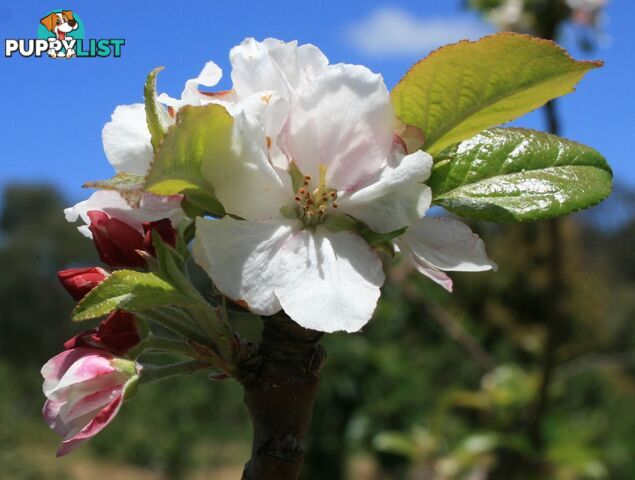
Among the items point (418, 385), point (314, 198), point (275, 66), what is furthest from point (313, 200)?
point (418, 385)

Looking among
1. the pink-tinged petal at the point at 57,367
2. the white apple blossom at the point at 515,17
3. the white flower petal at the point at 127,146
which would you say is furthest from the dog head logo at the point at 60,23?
the white apple blossom at the point at 515,17

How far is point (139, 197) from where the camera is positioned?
675mm

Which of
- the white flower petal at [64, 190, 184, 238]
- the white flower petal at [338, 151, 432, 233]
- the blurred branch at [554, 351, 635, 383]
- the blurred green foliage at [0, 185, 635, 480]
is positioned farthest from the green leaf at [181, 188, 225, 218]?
the blurred branch at [554, 351, 635, 383]

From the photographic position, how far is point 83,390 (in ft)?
2.11

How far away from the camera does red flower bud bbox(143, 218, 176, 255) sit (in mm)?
673

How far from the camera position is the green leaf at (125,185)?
2.10ft

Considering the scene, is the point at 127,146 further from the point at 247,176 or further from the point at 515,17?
the point at 515,17

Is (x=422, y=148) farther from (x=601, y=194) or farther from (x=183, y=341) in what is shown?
(x=183, y=341)

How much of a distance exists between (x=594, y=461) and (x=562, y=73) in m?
2.89

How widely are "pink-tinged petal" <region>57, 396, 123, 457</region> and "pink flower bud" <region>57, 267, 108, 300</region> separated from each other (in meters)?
0.10

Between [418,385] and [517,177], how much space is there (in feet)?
20.5

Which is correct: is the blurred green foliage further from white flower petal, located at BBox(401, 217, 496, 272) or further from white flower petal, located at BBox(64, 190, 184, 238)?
white flower petal, located at BBox(64, 190, 184, 238)

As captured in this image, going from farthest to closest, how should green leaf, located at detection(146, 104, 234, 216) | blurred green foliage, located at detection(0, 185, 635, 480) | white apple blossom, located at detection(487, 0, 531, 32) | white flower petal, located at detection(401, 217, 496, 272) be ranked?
1. blurred green foliage, located at detection(0, 185, 635, 480)
2. white apple blossom, located at detection(487, 0, 531, 32)
3. white flower petal, located at detection(401, 217, 496, 272)
4. green leaf, located at detection(146, 104, 234, 216)

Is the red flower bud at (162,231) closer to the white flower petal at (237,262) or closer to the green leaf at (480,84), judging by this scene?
the white flower petal at (237,262)
